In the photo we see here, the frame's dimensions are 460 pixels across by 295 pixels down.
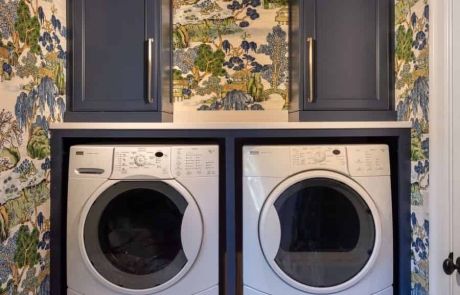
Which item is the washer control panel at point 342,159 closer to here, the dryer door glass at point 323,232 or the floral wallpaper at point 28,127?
the dryer door glass at point 323,232

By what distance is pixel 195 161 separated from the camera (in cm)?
146

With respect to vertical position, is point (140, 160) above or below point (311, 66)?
below

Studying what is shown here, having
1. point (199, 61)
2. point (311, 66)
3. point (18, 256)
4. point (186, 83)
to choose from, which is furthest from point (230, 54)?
point (18, 256)

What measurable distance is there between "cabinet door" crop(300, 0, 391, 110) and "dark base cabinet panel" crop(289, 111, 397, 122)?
2 centimetres

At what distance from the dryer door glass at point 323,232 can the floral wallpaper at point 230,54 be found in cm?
67

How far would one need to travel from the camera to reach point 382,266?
4.78ft

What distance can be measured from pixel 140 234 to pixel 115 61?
820 mm

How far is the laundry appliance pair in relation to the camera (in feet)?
4.70

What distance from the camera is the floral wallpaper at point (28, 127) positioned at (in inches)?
46.3

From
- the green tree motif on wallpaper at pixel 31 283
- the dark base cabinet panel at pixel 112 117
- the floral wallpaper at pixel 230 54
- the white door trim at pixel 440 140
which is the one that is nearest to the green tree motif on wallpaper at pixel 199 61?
the floral wallpaper at pixel 230 54

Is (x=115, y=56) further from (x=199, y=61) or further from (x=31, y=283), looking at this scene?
(x=31, y=283)

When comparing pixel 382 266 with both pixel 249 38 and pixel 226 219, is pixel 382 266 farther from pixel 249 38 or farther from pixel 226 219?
pixel 249 38

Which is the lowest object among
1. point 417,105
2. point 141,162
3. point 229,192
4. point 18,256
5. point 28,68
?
point 18,256

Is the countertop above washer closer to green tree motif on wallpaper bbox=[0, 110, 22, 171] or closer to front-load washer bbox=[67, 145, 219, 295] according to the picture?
front-load washer bbox=[67, 145, 219, 295]
